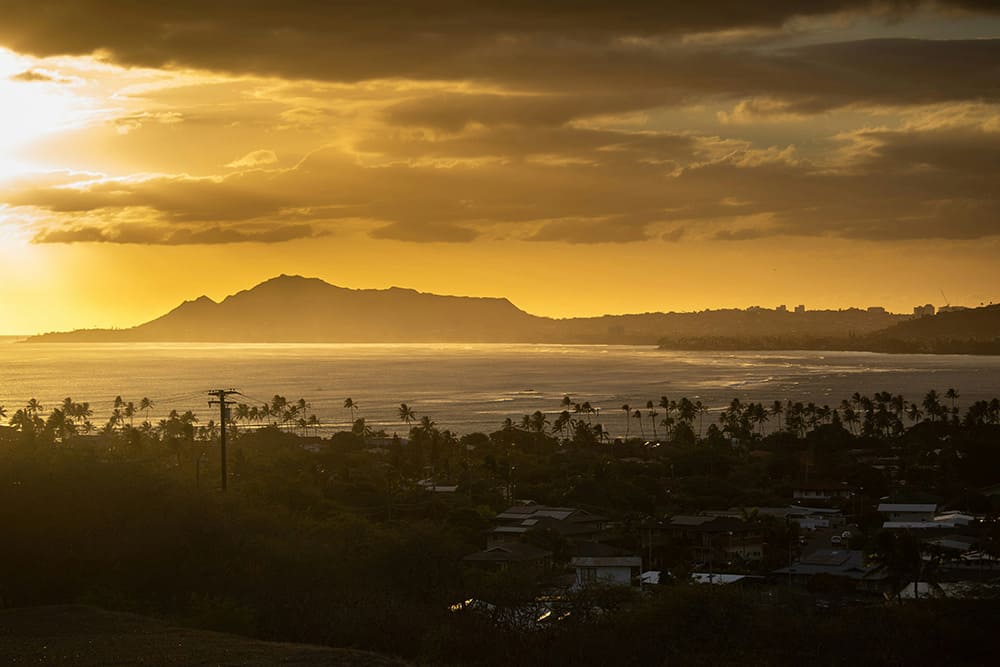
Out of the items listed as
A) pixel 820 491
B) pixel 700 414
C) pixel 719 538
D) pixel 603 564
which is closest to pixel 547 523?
pixel 719 538

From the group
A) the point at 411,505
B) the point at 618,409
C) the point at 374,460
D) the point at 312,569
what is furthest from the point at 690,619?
the point at 618,409

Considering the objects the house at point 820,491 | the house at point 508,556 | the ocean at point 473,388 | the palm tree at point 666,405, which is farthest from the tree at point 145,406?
the house at point 508,556

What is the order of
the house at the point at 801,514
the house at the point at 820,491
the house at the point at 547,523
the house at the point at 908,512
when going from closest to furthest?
the house at the point at 547,523
the house at the point at 801,514
the house at the point at 908,512
the house at the point at 820,491

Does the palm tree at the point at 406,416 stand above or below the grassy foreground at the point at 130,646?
below

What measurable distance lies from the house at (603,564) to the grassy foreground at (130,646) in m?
14.2

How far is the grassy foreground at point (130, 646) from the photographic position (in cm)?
1728

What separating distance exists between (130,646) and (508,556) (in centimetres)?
1693

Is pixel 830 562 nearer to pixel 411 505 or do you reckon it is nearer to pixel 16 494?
pixel 411 505

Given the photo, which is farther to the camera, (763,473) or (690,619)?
(763,473)

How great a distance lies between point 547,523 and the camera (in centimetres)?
4184

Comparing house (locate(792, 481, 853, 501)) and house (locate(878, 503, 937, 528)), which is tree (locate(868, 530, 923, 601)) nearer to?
house (locate(878, 503, 937, 528))

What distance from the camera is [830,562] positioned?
116ft

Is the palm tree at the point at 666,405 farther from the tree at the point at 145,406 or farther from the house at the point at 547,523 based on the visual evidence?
the house at the point at 547,523

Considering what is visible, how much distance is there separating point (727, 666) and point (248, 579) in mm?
11222
